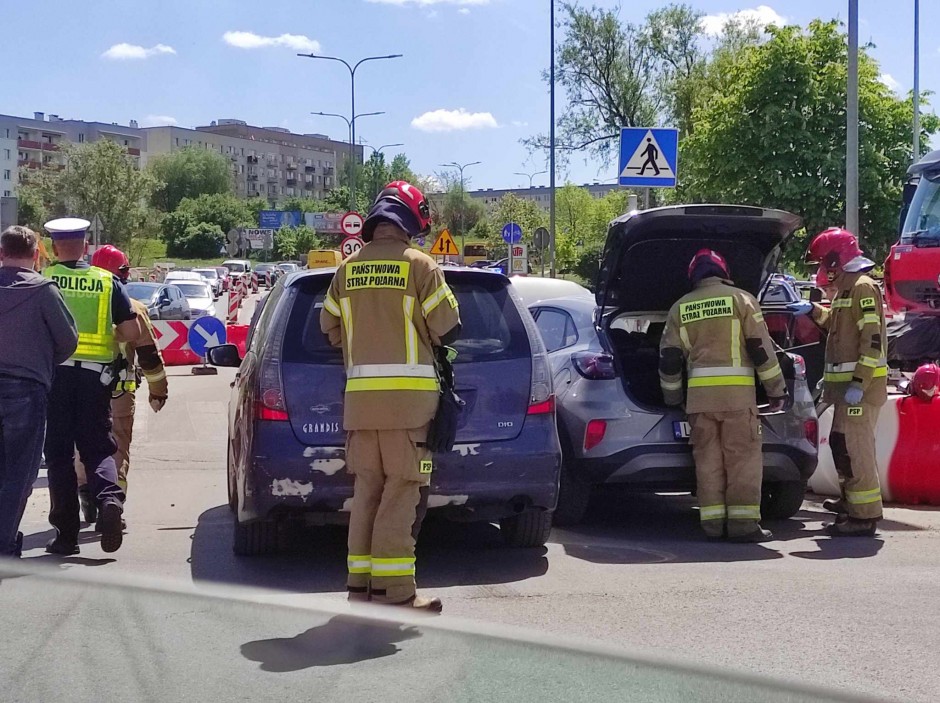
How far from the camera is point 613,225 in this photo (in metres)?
7.58

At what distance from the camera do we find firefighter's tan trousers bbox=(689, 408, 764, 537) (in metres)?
7.00

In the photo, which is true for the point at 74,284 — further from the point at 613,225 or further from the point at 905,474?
the point at 905,474

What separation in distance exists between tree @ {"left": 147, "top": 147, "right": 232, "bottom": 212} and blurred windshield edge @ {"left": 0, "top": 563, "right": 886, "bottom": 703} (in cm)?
12175

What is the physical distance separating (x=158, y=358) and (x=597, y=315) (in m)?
2.92

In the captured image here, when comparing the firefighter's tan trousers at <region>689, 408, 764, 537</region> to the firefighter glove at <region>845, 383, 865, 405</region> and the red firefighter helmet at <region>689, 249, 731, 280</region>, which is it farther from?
the red firefighter helmet at <region>689, 249, 731, 280</region>

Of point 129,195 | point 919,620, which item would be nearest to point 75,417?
point 919,620

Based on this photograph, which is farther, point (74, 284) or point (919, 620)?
point (74, 284)

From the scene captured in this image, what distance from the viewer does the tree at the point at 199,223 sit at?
108 m

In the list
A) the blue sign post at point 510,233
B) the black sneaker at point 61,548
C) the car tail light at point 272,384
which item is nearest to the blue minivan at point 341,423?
the car tail light at point 272,384

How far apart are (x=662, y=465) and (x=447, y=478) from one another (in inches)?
68.5

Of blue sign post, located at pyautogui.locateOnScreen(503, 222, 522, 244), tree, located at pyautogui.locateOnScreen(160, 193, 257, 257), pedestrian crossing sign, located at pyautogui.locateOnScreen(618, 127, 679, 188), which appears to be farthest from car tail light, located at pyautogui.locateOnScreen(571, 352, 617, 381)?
tree, located at pyautogui.locateOnScreen(160, 193, 257, 257)

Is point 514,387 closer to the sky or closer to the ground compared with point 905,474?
closer to the sky

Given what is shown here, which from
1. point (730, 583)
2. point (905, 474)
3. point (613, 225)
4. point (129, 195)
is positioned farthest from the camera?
point (129, 195)

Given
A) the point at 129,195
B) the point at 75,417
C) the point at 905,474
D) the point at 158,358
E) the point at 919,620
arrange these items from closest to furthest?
1. the point at 919,620
2. the point at 75,417
3. the point at 158,358
4. the point at 905,474
5. the point at 129,195
